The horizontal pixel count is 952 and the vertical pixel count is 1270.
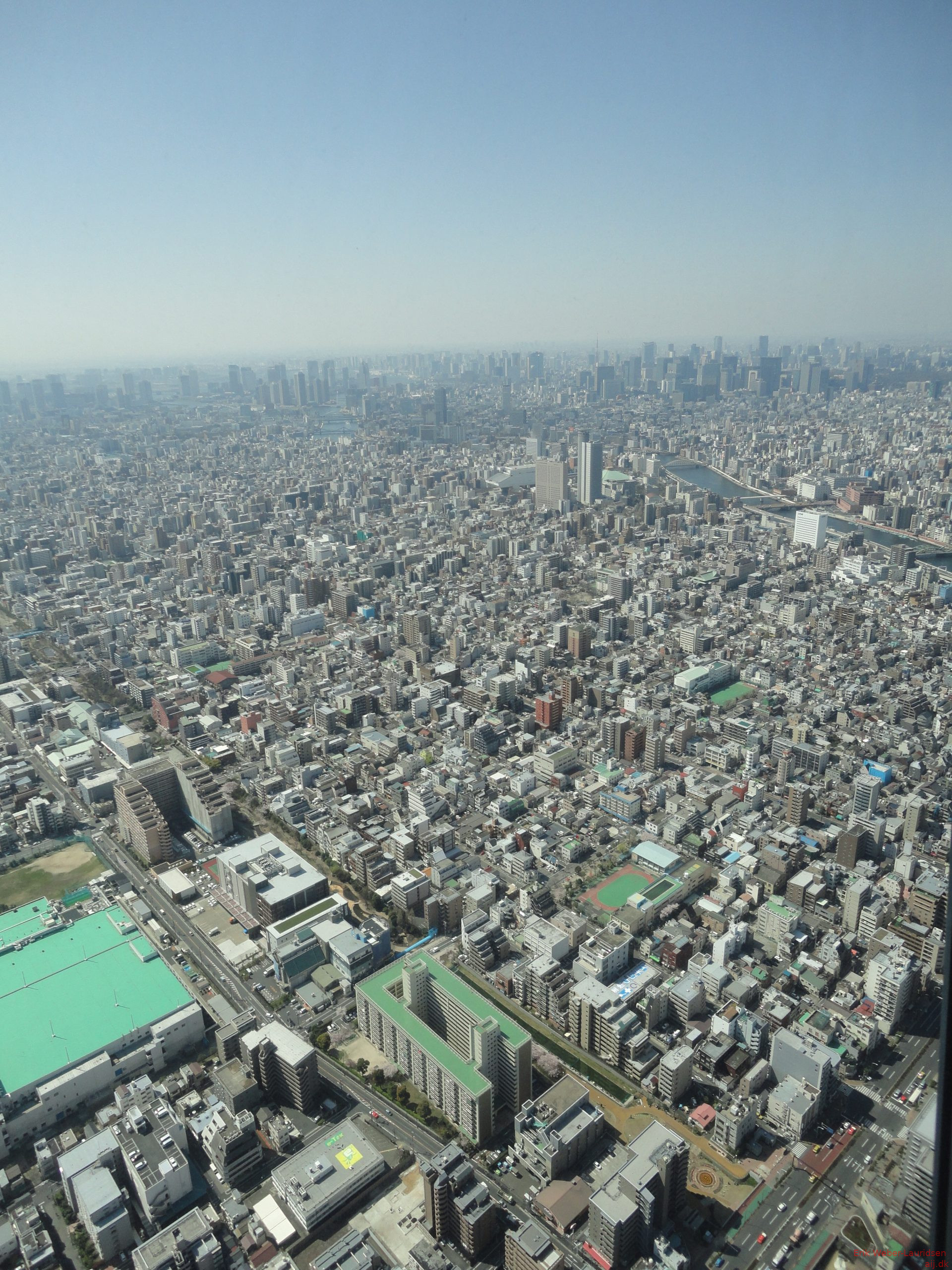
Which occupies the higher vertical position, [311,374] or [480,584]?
[311,374]

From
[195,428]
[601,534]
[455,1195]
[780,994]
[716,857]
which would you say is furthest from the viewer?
[195,428]

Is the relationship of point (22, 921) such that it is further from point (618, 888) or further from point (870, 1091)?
point (870, 1091)

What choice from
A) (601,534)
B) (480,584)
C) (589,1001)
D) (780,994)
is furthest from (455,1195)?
(601,534)

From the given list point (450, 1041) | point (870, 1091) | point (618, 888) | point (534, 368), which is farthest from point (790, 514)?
point (534, 368)

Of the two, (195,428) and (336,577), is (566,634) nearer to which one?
(336,577)

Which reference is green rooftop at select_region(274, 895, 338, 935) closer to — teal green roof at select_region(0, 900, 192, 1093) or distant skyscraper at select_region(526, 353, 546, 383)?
teal green roof at select_region(0, 900, 192, 1093)

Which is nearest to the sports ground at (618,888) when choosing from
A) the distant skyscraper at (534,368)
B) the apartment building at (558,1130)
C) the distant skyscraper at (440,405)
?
the apartment building at (558,1130)

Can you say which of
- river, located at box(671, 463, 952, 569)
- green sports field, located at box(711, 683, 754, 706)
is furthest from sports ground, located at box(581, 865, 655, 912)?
river, located at box(671, 463, 952, 569)
